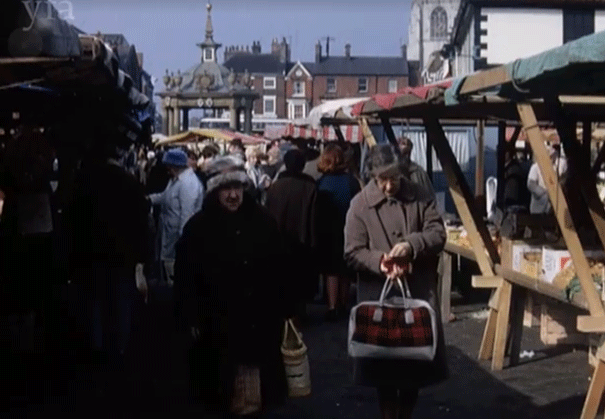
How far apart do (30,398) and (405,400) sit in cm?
291

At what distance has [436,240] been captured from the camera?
279 inches

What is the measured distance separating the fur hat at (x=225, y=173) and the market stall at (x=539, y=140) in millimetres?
1599

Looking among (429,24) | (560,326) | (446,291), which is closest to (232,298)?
(560,326)

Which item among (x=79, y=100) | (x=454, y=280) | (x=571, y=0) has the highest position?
(x=571, y=0)

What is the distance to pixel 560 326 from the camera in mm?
10633

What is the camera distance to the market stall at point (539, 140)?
6.55m

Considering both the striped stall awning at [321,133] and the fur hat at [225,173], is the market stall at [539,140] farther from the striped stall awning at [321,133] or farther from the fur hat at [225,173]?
the striped stall awning at [321,133]

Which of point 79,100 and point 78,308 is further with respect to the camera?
point 79,100

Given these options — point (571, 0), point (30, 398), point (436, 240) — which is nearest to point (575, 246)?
point (436, 240)

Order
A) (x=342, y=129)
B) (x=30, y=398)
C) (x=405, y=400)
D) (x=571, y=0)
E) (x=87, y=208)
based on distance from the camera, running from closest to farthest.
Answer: (x=405, y=400), (x=30, y=398), (x=87, y=208), (x=342, y=129), (x=571, y=0)

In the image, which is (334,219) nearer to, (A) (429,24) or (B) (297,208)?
(B) (297,208)

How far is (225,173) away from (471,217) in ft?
12.9

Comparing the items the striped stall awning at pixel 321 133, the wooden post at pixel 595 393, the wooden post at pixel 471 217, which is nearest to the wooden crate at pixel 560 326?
the wooden post at pixel 471 217

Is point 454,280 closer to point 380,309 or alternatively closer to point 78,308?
point 78,308
